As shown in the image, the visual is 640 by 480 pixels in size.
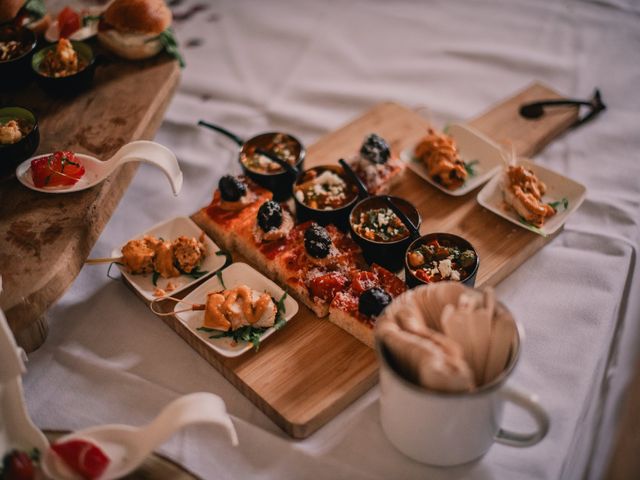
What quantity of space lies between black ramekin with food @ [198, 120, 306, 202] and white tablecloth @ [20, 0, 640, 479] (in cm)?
25

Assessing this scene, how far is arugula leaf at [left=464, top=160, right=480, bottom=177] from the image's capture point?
2.31 metres

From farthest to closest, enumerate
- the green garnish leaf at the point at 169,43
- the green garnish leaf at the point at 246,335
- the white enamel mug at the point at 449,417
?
1. the green garnish leaf at the point at 169,43
2. the green garnish leaf at the point at 246,335
3. the white enamel mug at the point at 449,417

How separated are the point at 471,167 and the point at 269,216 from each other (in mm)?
787

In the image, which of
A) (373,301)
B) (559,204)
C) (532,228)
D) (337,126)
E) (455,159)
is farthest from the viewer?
(337,126)

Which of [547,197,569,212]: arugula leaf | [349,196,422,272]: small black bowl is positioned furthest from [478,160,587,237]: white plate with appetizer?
[349,196,422,272]: small black bowl

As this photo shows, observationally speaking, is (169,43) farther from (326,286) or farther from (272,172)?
(326,286)

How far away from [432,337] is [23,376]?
1.18 meters

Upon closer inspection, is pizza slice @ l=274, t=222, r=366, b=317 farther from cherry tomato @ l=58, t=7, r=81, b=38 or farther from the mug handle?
cherry tomato @ l=58, t=7, r=81, b=38

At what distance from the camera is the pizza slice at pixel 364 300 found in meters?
1.73

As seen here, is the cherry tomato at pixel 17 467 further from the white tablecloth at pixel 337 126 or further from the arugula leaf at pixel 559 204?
the arugula leaf at pixel 559 204

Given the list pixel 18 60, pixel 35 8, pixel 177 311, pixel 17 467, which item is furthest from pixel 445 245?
pixel 35 8

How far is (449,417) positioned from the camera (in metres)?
1.35

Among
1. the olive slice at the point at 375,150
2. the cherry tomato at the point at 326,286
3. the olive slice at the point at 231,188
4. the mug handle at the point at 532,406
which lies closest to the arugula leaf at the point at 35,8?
the olive slice at the point at 231,188

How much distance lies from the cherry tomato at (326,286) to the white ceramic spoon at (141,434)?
0.54 m
